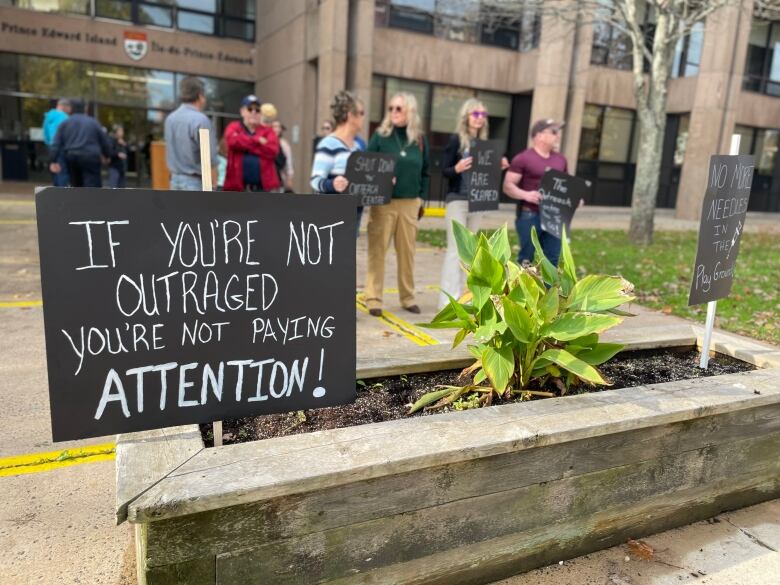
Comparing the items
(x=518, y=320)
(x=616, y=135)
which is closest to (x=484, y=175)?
(x=518, y=320)

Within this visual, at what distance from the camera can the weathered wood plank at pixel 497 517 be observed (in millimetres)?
1895

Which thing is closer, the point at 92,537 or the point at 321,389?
the point at 321,389

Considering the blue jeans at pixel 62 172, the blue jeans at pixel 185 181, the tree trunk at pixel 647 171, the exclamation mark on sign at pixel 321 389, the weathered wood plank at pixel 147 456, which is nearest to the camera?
the weathered wood plank at pixel 147 456

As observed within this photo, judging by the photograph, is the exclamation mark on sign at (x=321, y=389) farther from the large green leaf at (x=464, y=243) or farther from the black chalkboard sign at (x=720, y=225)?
the black chalkboard sign at (x=720, y=225)

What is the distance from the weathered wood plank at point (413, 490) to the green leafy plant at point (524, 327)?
341 millimetres

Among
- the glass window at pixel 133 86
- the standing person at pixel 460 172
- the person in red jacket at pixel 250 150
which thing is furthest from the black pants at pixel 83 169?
the glass window at pixel 133 86

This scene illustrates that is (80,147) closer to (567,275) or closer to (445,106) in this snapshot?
(567,275)

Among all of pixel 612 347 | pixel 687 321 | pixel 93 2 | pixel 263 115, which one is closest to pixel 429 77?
pixel 93 2

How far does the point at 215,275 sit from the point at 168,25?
1839cm

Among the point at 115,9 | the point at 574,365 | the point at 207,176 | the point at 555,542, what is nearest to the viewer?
the point at 207,176

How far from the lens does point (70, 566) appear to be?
226 centimetres

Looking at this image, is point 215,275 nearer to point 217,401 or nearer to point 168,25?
point 217,401

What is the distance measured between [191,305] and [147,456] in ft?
1.61

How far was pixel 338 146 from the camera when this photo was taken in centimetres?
540
